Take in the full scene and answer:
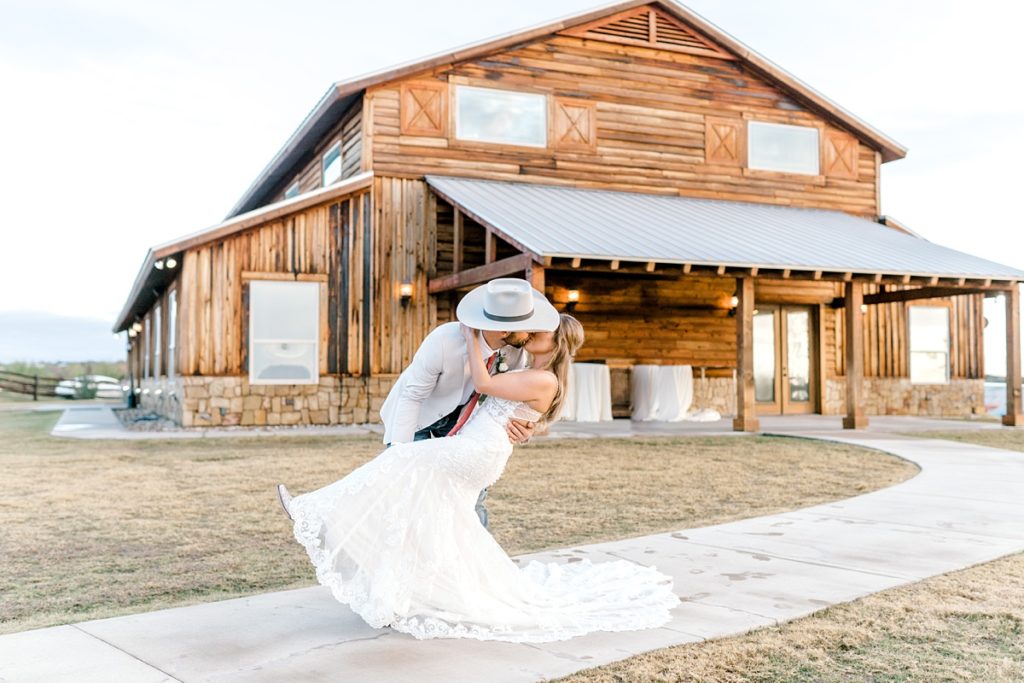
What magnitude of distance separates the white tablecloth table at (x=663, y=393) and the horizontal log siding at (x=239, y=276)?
5217 millimetres

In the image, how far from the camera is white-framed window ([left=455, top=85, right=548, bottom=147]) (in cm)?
1638

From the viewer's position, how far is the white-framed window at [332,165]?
17.6 metres

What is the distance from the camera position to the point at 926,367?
803 inches

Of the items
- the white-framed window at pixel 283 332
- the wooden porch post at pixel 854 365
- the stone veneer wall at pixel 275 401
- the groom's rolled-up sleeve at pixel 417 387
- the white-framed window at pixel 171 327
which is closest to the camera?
the groom's rolled-up sleeve at pixel 417 387

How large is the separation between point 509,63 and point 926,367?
11.0 metres

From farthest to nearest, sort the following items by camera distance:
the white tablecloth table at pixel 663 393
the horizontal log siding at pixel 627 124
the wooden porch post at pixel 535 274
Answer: the white tablecloth table at pixel 663 393 < the horizontal log siding at pixel 627 124 < the wooden porch post at pixel 535 274

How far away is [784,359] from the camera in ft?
63.6

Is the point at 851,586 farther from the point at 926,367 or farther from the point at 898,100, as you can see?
the point at 898,100

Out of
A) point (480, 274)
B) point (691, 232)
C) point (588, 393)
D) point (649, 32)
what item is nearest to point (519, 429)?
point (480, 274)

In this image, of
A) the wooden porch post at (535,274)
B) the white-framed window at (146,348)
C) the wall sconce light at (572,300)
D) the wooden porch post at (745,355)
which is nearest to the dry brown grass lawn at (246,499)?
the wooden porch post at (745,355)

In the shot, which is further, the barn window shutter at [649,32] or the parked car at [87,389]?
the parked car at [87,389]

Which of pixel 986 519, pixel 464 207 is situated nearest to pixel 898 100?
pixel 464 207

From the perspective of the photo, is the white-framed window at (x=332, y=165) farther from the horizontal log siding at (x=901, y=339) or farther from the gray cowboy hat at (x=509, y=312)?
the gray cowboy hat at (x=509, y=312)

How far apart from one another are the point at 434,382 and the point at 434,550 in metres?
0.74
